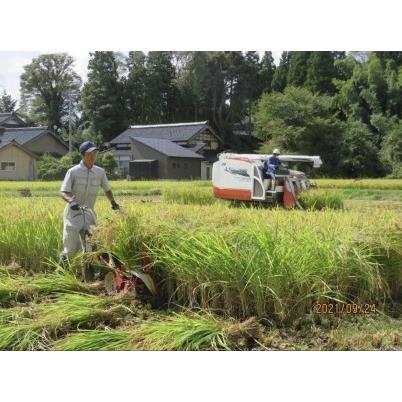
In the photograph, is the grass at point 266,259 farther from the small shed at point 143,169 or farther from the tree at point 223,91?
the tree at point 223,91

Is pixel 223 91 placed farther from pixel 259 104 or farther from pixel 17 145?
pixel 17 145

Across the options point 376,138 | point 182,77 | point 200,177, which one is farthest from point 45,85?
point 376,138

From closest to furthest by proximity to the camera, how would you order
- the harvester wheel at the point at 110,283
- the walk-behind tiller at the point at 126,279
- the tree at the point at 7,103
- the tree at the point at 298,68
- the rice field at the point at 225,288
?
the rice field at the point at 225,288, the walk-behind tiller at the point at 126,279, the harvester wheel at the point at 110,283, the tree at the point at 298,68, the tree at the point at 7,103

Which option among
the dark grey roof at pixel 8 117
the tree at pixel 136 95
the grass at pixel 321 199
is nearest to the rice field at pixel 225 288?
the grass at pixel 321 199

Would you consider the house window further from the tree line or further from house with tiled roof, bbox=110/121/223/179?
house with tiled roof, bbox=110/121/223/179

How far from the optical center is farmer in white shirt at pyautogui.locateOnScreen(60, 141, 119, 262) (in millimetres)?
4352

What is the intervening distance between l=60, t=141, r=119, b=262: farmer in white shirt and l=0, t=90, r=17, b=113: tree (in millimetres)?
783

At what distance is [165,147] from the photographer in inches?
191

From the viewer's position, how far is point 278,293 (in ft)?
12.4

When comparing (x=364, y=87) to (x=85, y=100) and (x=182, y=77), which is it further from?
(x=85, y=100)

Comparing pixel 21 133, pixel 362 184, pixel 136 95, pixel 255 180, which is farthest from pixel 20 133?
pixel 362 184

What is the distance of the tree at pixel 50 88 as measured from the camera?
4406 millimetres

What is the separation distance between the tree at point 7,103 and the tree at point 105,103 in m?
0.59

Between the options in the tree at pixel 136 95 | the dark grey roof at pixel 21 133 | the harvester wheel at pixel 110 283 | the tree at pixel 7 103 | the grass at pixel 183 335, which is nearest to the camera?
the grass at pixel 183 335
